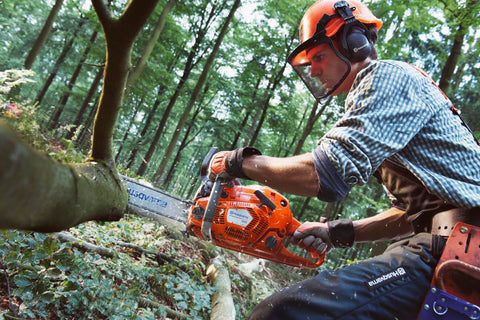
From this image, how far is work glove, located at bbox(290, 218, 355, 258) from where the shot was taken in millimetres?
2170

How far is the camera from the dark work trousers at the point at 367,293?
126 centimetres

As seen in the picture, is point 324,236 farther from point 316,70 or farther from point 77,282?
point 77,282

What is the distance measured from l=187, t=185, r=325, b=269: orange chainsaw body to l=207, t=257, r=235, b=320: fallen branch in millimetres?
846

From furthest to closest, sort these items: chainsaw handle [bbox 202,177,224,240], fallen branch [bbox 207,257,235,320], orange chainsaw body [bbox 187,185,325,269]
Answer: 1. fallen branch [bbox 207,257,235,320]
2. orange chainsaw body [bbox 187,185,325,269]
3. chainsaw handle [bbox 202,177,224,240]

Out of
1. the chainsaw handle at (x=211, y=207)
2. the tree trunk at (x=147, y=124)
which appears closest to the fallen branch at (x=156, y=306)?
the chainsaw handle at (x=211, y=207)

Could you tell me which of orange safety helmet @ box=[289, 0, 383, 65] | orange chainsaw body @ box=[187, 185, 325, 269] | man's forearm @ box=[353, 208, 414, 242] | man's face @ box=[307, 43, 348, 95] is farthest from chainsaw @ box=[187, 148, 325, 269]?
orange safety helmet @ box=[289, 0, 383, 65]

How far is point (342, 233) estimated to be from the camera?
218 cm

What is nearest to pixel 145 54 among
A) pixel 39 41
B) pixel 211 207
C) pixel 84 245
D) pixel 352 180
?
pixel 39 41

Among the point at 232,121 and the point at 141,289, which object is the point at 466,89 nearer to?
the point at 232,121

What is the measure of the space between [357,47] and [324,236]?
1.33 m

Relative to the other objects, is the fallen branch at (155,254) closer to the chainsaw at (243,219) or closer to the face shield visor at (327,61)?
the chainsaw at (243,219)

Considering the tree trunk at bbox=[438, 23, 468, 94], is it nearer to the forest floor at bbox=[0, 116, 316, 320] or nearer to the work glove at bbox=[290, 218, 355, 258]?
the work glove at bbox=[290, 218, 355, 258]

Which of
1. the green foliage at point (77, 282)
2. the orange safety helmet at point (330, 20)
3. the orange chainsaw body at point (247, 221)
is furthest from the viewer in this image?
the orange chainsaw body at point (247, 221)

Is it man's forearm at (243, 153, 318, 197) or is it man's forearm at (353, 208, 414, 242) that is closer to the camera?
man's forearm at (243, 153, 318, 197)
